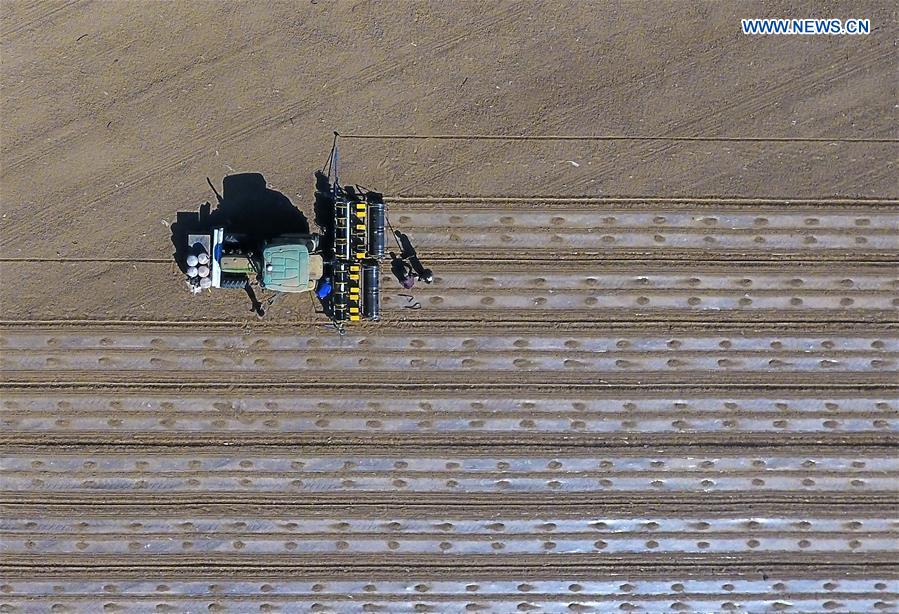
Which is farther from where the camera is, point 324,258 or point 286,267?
point 324,258

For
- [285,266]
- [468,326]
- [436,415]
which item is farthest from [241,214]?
[436,415]

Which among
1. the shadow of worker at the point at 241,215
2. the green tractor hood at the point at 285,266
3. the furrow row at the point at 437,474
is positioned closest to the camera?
the green tractor hood at the point at 285,266

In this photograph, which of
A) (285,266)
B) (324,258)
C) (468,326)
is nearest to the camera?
(285,266)

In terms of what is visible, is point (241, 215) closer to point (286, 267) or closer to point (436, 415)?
point (286, 267)

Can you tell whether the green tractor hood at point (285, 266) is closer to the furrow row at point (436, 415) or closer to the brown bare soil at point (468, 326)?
the brown bare soil at point (468, 326)

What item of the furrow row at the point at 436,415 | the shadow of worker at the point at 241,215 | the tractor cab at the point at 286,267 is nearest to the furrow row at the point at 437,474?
the furrow row at the point at 436,415

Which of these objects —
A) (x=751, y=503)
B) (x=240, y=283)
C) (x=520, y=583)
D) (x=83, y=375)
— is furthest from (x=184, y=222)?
(x=751, y=503)

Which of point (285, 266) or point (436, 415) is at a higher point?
point (285, 266)

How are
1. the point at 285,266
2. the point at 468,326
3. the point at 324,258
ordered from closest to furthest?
the point at 285,266
the point at 324,258
the point at 468,326

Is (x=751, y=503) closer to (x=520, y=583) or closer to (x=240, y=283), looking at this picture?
(x=520, y=583)

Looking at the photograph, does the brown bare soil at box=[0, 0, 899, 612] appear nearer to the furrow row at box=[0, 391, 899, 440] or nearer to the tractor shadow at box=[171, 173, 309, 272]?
the furrow row at box=[0, 391, 899, 440]
